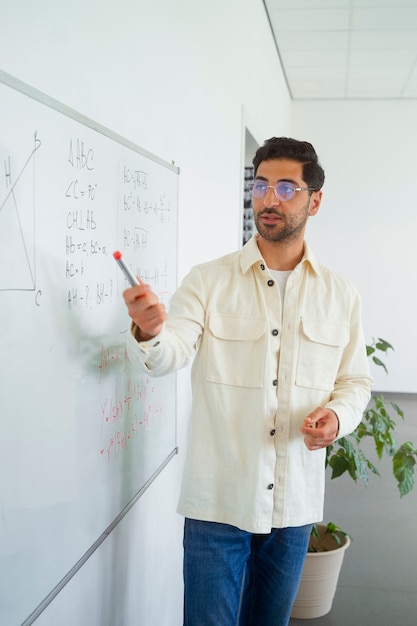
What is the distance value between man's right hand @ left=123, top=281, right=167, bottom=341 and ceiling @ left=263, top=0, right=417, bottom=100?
12.2 feet

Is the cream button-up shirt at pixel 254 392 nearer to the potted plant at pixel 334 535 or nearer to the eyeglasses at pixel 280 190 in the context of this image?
the eyeglasses at pixel 280 190

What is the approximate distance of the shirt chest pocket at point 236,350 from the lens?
1.62 m

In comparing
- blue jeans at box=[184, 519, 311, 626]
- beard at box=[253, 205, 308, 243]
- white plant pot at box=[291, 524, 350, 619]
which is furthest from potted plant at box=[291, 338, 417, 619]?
beard at box=[253, 205, 308, 243]

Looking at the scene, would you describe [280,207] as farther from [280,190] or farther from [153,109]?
[153,109]

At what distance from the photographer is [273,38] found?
197 inches

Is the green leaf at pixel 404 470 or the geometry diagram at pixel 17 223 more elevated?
the geometry diagram at pixel 17 223

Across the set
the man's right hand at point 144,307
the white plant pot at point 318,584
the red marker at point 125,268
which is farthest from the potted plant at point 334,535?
the red marker at point 125,268

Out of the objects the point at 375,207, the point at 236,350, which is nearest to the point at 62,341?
the point at 236,350

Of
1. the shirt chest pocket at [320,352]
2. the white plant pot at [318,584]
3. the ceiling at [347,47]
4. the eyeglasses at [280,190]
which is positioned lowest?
the white plant pot at [318,584]

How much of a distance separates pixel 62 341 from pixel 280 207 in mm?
677

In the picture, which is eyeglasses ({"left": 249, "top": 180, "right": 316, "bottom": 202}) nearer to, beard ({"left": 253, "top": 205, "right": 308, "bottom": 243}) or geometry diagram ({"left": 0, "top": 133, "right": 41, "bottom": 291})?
beard ({"left": 253, "top": 205, "right": 308, "bottom": 243})

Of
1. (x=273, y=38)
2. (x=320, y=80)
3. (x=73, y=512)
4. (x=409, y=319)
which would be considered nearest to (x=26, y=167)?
(x=73, y=512)

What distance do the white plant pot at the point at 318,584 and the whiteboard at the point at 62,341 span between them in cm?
124

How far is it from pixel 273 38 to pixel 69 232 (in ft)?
13.9
